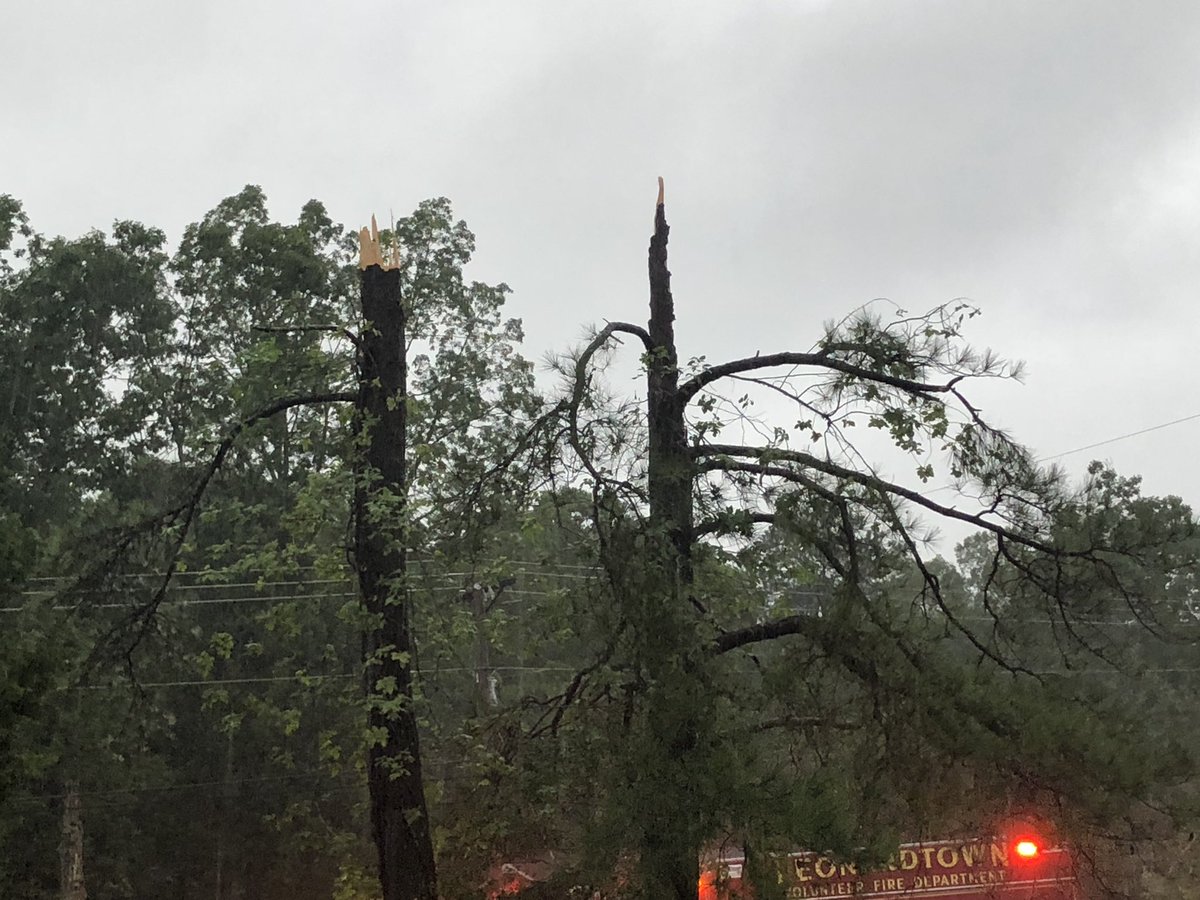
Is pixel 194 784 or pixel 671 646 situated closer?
pixel 671 646

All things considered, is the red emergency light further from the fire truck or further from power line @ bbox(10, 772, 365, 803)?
power line @ bbox(10, 772, 365, 803)

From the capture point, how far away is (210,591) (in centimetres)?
1928

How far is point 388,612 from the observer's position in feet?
25.6

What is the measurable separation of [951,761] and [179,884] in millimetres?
18550

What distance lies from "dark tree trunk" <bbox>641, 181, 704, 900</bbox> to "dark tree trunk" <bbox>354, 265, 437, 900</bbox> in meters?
1.65

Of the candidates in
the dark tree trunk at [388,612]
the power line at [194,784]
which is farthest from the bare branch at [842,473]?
the power line at [194,784]

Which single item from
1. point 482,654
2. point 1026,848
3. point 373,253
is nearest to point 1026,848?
point 1026,848

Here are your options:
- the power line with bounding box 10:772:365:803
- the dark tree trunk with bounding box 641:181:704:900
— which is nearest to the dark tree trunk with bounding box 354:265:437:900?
the dark tree trunk with bounding box 641:181:704:900

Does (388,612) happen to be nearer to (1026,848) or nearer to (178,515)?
(178,515)

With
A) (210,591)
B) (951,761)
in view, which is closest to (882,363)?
(951,761)

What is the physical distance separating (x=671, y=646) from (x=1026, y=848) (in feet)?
7.64

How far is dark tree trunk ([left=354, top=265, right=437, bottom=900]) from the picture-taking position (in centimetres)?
743

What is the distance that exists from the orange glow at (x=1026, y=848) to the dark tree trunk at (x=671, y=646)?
1629mm

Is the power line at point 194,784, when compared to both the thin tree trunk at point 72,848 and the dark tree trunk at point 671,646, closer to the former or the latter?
the thin tree trunk at point 72,848
